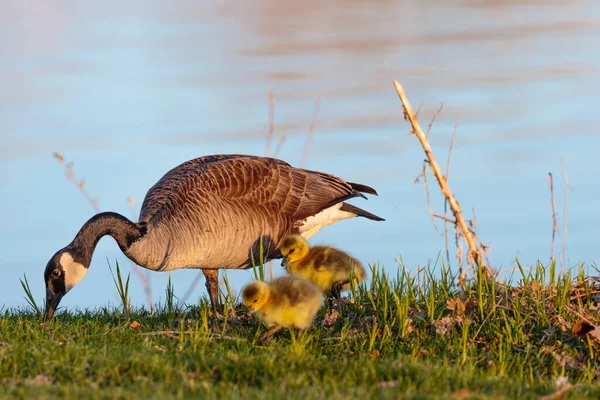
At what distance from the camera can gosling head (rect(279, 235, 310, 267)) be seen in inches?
303

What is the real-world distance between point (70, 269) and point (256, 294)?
7.86ft

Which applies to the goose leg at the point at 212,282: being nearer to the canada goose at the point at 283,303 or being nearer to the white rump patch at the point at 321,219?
the white rump patch at the point at 321,219

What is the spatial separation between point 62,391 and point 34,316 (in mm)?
3064

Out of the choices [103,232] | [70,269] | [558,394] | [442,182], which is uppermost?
[442,182]

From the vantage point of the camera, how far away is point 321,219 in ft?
31.5

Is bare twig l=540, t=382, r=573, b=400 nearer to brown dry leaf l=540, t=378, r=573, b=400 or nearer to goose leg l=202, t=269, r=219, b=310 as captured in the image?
brown dry leaf l=540, t=378, r=573, b=400

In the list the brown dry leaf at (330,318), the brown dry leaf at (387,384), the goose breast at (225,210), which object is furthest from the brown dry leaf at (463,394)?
the goose breast at (225,210)

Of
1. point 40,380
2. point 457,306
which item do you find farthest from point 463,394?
point 40,380

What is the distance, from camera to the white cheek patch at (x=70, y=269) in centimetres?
815

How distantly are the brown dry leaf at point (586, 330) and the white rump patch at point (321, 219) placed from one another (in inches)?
133

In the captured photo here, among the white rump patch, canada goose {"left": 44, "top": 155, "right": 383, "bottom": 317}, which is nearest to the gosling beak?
canada goose {"left": 44, "top": 155, "right": 383, "bottom": 317}

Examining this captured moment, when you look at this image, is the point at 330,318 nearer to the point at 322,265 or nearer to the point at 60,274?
the point at 322,265

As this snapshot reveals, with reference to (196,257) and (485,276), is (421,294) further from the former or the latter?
(196,257)

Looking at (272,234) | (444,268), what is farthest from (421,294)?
(272,234)
